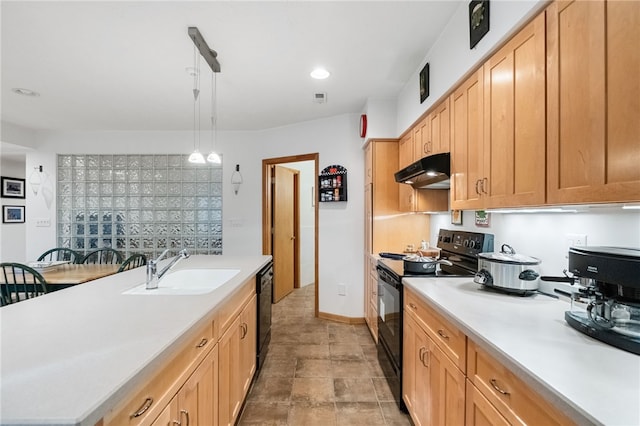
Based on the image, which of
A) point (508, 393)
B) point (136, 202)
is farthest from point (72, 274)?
point (508, 393)

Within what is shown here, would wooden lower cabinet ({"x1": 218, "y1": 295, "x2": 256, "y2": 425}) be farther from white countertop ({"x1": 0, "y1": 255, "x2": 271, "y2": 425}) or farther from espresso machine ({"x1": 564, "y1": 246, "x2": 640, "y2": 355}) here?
espresso machine ({"x1": 564, "y1": 246, "x2": 640, "y2": 355})

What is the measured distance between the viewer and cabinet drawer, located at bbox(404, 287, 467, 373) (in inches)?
46.3

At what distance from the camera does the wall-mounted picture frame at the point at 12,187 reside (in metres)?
4.94

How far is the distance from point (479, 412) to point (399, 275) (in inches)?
37.6

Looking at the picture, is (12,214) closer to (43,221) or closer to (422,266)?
(43,221)

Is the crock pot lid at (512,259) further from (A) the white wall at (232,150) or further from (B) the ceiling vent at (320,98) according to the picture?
(A) the white wall at (232,150)

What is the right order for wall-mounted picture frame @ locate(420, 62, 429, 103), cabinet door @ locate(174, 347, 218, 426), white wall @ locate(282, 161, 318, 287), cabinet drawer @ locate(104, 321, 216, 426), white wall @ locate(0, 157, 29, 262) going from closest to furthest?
cabinet drawer @ locate(104, 321, 216, 426)
cabinet door @ locate(174, 347, 218, 426)
wall-mounted picture frame @ locate(420, 62, 429, 103)
white wall @ locate(0, 157, 29, 262)
white wall @ locate(282, 161, 318, 287)

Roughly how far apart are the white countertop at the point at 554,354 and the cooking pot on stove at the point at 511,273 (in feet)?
0.20

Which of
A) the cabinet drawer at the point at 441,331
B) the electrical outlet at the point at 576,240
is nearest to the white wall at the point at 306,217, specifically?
the cabinet drawer at the point at 441,331

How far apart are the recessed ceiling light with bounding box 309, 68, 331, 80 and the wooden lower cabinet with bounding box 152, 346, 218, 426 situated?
2275 millimetres

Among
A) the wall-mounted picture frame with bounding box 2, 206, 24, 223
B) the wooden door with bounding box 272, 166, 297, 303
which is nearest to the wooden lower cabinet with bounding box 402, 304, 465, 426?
the wooden door with bounding box 272, 166, 297, 303

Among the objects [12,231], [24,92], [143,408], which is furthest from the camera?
[12,231]

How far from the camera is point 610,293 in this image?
2.98 feet

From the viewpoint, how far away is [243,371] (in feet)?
6.32
